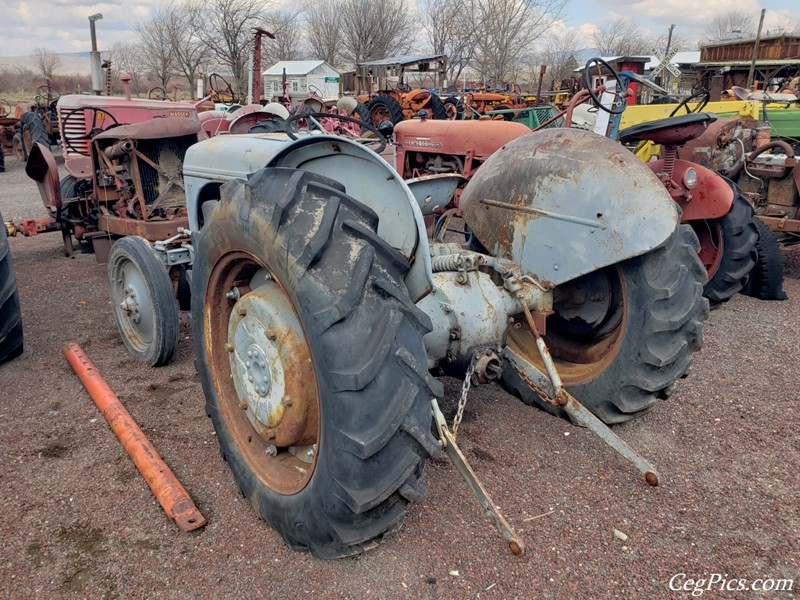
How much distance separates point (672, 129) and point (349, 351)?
113 inches

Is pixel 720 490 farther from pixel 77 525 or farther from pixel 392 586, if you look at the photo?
pixel 77 525

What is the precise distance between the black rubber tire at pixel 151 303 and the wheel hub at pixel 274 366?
62.7 inches

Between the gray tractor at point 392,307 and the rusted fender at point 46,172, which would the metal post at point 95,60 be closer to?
the rusted fender at point 46,172

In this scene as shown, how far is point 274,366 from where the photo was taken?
204 centimetres

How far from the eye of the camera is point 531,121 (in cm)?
1397

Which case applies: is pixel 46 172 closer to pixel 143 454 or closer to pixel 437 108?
pixel 143 454

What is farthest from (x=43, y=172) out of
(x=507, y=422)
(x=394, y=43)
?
(x=394, y=43)

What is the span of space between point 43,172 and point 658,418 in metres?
6.05

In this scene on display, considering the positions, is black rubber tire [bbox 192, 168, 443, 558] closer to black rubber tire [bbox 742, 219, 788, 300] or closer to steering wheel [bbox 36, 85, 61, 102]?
black rubber tire [bbox 742, 219, 788, 300]

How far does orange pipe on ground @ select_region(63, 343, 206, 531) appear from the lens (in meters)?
2.31

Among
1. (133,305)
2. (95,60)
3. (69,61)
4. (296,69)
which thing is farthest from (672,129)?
(69,61)

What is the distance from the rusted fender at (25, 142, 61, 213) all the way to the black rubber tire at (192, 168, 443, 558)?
4.87 m

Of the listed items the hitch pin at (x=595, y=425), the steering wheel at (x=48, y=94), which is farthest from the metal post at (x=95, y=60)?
the steering wheel at (x=48, y=94)

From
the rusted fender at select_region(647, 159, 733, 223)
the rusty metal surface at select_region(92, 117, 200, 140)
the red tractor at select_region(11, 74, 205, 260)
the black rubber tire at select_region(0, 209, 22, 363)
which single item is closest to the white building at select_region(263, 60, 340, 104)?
the red tractor at select_region(11, 74, 205, 260)
